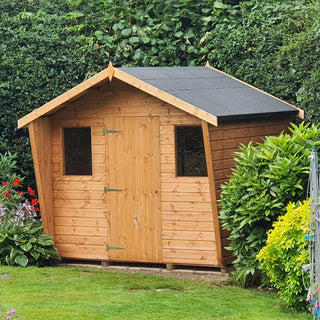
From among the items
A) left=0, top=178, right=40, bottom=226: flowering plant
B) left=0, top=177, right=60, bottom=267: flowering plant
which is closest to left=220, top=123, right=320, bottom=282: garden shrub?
left=0, top=177, right=60, bottom=267: flowering plant

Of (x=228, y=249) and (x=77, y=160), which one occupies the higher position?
(x=77, y=160)

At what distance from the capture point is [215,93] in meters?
11.4

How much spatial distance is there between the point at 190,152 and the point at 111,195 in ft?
4.55

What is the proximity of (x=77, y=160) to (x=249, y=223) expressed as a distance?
3326mm

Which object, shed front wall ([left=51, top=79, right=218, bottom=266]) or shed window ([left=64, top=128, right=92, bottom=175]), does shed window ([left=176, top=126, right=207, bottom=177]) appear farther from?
shed window ([left=64, top=128, right=92, bottom=175])

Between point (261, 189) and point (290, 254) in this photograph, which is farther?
point (261, 189)

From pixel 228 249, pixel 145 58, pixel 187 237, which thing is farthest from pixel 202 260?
pixel 145 58

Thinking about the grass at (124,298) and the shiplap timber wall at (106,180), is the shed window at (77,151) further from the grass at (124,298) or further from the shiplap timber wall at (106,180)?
the grass at (124,298)

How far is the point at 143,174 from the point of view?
37.6ft

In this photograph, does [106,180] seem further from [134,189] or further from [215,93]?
[215,93]

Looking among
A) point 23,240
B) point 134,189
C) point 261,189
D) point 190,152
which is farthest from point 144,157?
point 261,189

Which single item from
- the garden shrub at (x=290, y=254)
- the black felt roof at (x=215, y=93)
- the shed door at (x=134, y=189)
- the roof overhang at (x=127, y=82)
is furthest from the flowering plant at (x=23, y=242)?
the garden shrub at (x=290, y=254)

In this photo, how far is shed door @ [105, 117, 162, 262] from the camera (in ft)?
37.3

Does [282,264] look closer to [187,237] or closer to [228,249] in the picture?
[228,249]
